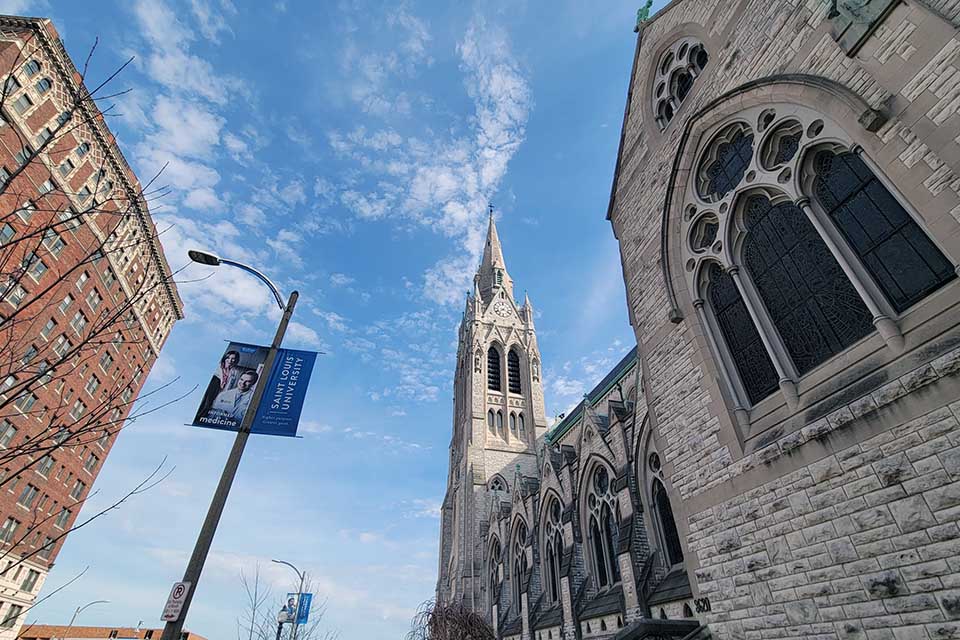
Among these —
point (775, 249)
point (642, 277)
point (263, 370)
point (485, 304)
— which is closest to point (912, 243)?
point (775, 249)

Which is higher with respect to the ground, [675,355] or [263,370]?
[675,355]

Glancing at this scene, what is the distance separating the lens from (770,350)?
7828mm

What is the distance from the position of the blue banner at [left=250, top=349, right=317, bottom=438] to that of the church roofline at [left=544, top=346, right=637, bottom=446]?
23.0 metres

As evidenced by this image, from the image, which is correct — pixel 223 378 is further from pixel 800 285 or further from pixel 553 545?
pixel 553 545

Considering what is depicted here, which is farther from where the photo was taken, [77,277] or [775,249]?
[77,277]

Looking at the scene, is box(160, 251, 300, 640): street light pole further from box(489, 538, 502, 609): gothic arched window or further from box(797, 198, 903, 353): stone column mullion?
box(489, 538, 502, 609): gothic arched window

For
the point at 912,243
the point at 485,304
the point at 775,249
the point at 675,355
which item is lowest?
the point at 912,243

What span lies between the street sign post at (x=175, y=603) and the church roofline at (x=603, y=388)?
2508 centimetres

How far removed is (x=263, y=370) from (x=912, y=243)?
9262 mm

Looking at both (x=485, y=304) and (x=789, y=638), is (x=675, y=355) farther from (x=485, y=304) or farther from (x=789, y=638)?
(x=485, y=304)

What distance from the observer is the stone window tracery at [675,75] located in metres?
10.8

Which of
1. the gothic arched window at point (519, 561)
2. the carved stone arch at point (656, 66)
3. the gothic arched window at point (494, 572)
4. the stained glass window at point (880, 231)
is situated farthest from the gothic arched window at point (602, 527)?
the stained glass window at point (880, 231)

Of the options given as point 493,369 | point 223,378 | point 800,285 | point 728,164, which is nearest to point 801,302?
point 800,285

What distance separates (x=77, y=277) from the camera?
33.0 m
